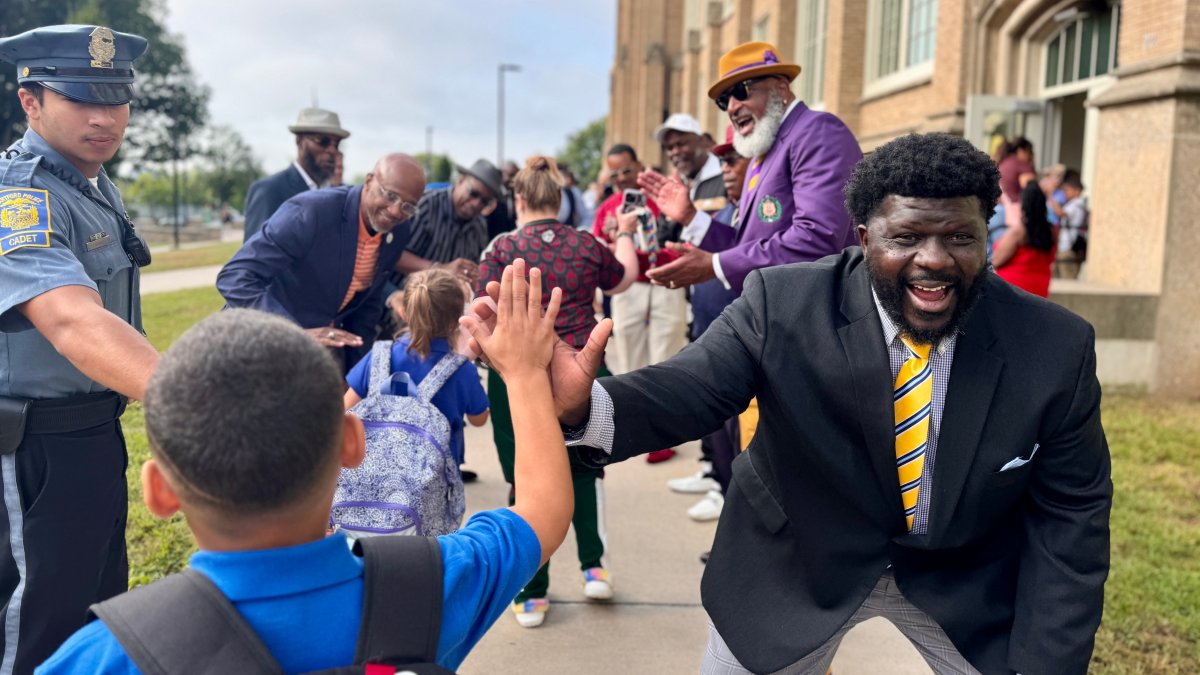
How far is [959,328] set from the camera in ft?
7.61

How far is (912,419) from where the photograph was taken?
7.65 ft

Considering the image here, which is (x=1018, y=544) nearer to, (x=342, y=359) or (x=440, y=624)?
(x=440, y=624)

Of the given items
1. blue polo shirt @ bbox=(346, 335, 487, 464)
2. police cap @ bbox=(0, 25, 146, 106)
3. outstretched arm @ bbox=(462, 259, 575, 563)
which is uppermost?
police cap @ bbox=(0, 25, 146, 106)

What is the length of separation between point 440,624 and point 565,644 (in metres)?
2.70

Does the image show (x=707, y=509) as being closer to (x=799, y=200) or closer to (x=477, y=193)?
(x=799, y=200)

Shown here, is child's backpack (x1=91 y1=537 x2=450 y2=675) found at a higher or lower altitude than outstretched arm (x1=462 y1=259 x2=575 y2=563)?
lower

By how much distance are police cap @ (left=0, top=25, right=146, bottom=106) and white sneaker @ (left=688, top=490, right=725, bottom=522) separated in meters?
3.85

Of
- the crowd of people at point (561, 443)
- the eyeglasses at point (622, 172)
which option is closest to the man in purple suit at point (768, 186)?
the crowd of people at point (561, 443)

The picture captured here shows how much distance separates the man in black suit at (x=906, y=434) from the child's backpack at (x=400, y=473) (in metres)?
1.19

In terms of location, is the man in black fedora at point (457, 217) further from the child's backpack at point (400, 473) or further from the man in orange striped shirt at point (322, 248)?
the child's backpack at point (400, 473)

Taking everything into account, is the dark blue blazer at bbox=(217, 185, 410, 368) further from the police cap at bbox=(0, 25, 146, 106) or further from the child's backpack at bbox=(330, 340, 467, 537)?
the police cap at bbox=(0, 25, 146, 106)

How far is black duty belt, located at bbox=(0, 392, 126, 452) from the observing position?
2592mm

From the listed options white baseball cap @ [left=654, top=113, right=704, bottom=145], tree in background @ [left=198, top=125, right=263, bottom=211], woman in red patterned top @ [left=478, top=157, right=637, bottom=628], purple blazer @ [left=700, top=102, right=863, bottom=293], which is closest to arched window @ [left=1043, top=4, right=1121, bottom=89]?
white baseball cap @ [left=654, top=113, right=704, bottom=145]

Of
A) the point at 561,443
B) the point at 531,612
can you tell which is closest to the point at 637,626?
the point at 531,612
